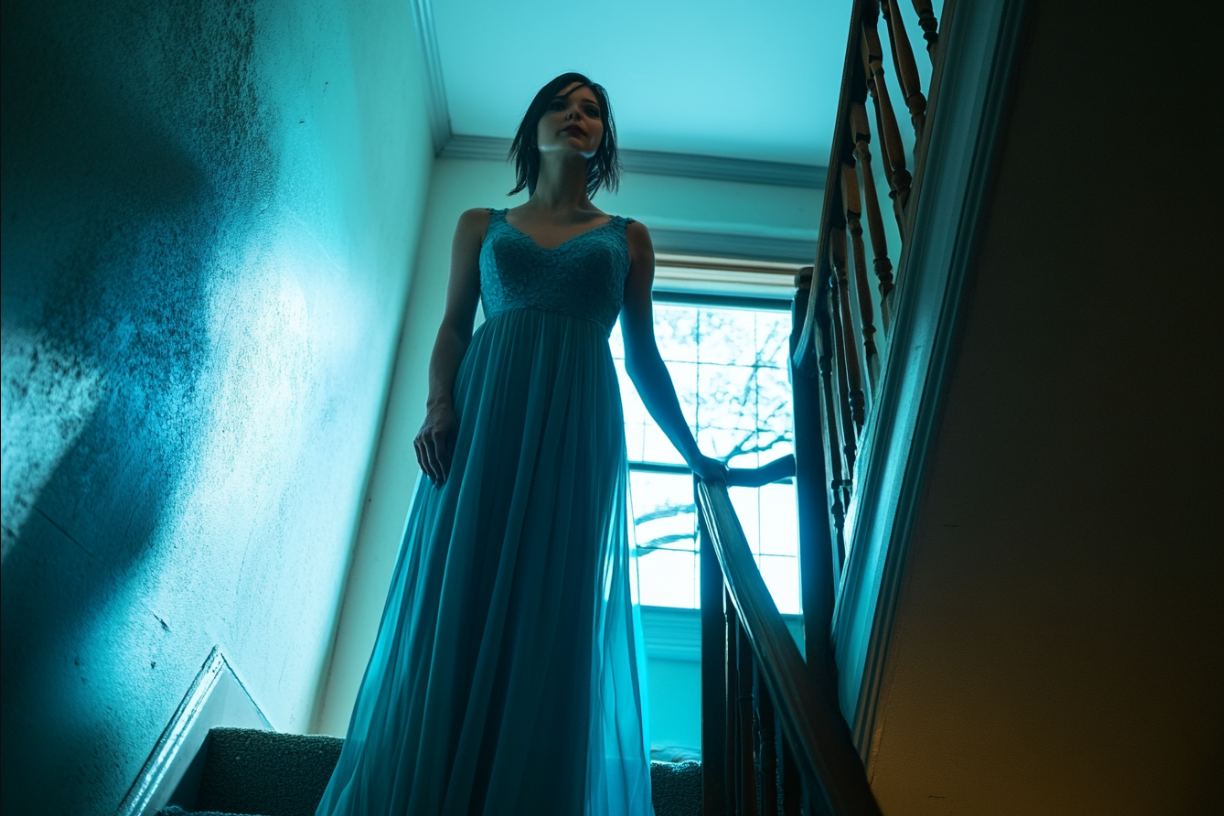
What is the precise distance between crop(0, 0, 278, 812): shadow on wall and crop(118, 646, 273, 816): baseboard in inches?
4.8

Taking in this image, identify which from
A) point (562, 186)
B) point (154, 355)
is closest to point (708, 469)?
point (562, 186)

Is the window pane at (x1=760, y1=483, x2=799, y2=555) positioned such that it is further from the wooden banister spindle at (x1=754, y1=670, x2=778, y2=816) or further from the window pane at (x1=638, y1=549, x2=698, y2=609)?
the wooden banister spindle at (x1=754, y1=670, x2=778, y2=816)

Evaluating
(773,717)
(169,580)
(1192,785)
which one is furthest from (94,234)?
(1192,785)

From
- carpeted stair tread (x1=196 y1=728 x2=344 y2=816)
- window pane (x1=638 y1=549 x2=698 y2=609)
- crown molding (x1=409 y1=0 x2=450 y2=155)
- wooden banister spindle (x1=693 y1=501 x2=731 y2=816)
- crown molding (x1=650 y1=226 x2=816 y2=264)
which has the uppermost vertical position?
crown molding (x1=409 y1=0 x2=450 y2=155)

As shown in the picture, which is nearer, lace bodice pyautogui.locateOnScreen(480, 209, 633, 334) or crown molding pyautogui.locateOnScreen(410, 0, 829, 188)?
lace bodice pyautogui.locateOnScreen(480, 209, 633, 334)

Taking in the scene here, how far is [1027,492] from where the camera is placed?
161 centimetres

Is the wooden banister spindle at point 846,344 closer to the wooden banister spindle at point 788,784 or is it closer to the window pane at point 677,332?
the wooden banister spindle at point 788,784

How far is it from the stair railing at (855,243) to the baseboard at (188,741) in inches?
52.8

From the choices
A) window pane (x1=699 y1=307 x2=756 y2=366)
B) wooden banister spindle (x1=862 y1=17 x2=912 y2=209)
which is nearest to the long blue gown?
wooden banister spindle (x1=862 y1=17 x2=912 y2=209)

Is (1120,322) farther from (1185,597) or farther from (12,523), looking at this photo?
(12,523)

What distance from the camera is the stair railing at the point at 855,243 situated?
177 cm

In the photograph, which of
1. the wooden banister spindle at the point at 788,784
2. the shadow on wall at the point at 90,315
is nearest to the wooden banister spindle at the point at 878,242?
the wooden banister spindle at the point at 788,784

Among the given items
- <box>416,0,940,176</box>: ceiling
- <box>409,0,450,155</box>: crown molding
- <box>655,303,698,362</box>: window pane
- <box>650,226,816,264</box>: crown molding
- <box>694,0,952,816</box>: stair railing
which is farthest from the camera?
<box>655,303,698,362</box>: window pane

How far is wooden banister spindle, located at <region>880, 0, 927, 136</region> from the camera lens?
5.72 feet
